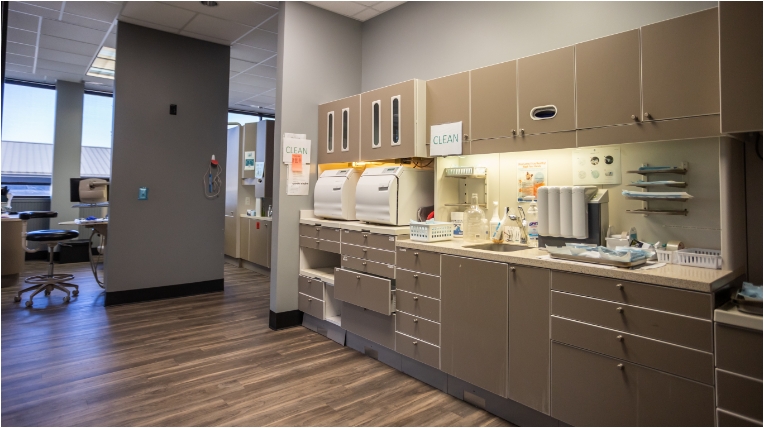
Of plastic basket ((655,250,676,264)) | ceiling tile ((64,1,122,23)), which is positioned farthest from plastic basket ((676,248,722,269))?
ceiling tile ((64,1,122,23))

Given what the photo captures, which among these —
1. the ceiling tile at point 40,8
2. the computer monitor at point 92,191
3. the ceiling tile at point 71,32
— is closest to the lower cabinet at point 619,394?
the computer monitor at point 92,191

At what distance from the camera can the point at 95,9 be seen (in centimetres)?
421

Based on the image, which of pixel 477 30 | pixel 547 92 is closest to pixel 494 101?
pixel 547 92

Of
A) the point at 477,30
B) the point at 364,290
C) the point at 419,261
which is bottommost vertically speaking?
the point at 364,290

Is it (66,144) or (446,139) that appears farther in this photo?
(66,144)

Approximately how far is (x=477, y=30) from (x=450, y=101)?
728 mm

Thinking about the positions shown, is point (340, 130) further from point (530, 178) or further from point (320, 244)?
point (530, 178)

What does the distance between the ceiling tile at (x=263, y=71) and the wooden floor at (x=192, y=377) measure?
Answer: 11.2 ft

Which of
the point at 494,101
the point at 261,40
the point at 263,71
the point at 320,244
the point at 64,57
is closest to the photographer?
the point at 494,101

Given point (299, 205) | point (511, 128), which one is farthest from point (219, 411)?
point (511, 128)

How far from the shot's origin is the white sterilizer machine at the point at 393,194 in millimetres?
3176

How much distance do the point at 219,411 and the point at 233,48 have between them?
4.34 metres

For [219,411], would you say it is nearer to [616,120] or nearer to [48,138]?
[616,120]

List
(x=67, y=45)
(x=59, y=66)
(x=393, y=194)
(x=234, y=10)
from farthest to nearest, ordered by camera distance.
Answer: (x=59, y=66) → (x=67, y=45) → (x=234, y=10) → (x=393, y=194)
